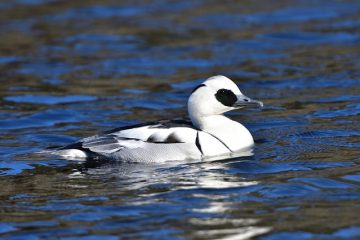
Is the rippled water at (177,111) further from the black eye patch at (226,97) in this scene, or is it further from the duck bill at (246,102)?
the black eye patch at (226,97)

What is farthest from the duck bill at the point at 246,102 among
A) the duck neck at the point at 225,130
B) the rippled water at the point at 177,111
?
the rippled water at the point at 177,111

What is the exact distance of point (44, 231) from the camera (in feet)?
28.5

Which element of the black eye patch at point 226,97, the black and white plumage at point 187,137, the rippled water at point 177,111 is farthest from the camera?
the black eye patch at point 226,97

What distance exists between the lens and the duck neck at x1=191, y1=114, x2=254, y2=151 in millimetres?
11844

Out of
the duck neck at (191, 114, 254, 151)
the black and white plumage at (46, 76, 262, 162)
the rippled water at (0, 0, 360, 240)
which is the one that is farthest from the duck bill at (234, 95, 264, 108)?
the rippled water at (0, 0, 360, 240)

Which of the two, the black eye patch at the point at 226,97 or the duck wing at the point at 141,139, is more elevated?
the black eye patch at the point at 226,97

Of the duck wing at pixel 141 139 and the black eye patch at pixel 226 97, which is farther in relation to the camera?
the black eye patch at pixel 226 97

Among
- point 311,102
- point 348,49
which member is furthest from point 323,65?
point 311,102

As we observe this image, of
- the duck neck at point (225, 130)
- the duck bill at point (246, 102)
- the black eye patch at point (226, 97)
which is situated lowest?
the duck neck at point (225, 130)

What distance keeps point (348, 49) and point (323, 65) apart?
133cm

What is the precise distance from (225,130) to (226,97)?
444 millimetres

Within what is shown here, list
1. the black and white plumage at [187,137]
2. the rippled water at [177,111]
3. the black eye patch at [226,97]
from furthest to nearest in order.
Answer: the black eye patch at [226,97] < the black and white plumage at [187,137] < the rippled water at [177,111]

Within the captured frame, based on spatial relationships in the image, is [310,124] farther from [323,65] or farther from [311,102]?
[323,65]

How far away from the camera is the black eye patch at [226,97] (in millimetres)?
11828
